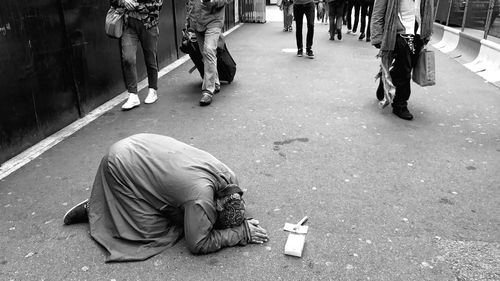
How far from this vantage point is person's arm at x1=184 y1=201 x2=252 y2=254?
248 centimetres

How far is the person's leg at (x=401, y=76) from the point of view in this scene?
4.95m

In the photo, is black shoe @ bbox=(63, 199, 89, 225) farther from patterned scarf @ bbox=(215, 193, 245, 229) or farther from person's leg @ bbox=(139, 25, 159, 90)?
person's leg @ bbox=(139, 25, 159, 90)

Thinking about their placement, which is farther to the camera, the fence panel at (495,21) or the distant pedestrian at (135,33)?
the fence panel at (495,21)

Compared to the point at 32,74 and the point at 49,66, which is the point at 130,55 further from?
the point at 32,74

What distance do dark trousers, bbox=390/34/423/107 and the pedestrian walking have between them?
2288 mm

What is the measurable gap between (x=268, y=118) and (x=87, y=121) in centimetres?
211

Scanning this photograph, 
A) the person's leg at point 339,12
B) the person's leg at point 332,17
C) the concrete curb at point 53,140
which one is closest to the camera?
the concrete curb at point 53,140

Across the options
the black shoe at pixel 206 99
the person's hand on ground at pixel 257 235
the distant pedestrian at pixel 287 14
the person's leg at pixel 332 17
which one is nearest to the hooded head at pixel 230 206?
the person's hand on ground at pixel 257 235

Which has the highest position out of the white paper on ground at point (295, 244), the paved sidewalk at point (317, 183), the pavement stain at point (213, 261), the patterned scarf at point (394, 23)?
the patterned scarf at point (394, 23)

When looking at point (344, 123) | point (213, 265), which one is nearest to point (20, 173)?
point (213, 265)

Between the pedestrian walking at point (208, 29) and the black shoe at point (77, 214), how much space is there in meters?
2.89

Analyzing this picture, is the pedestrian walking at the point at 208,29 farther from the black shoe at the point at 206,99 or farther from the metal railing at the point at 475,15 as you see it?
the metal railing at the point at 475,15

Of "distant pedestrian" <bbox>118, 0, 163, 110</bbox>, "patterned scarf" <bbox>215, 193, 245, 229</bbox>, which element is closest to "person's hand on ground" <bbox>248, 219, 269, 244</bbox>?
"patterned scarf" <bbox>215, 193, 245, 229</bbox>

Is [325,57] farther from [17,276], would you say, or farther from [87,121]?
[17,276]
